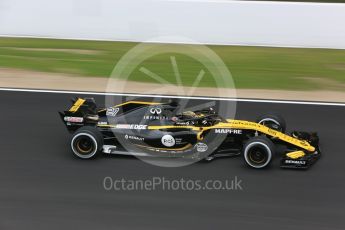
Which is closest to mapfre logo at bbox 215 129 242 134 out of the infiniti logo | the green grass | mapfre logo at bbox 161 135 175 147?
mapfre logo at bbox 161 135 175 147

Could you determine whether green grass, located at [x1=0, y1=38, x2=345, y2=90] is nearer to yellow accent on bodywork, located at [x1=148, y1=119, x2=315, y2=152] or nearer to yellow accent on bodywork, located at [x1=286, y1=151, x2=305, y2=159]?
yellow accent on bodywork, located at [x1=148, y1=119, x2=315, y2=152]

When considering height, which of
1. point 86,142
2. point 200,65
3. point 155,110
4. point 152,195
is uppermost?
point 200,65

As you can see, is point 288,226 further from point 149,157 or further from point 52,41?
point 52,41

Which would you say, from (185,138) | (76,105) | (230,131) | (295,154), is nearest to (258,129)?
(230,131)

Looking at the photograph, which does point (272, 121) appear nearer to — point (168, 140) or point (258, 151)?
point (258, 151)

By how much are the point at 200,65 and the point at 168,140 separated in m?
6.98

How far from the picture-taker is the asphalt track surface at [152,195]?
630 centimetres

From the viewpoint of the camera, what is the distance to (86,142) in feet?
26.1

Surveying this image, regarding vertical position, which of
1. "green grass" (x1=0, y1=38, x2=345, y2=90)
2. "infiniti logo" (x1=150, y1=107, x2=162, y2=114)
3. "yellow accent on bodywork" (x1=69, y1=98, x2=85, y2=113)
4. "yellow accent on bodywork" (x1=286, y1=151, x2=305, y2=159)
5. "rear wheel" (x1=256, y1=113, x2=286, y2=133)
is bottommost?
"yellow accent on bodywork" (x1=286, y1=151, x2=305, y2=159)

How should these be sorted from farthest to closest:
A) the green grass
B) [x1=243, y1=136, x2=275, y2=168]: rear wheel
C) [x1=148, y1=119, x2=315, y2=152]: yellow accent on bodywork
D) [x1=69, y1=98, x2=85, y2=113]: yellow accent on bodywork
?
the green grass
[x1=69, y1=98, x2=85, y2=113]: yellow accent on bodywork
[x1=148, y1=119, x2=315, y2=152]: yellow accent on bodywork
[x1=243, y1=136, x2=275, y2=168]: rear wheel

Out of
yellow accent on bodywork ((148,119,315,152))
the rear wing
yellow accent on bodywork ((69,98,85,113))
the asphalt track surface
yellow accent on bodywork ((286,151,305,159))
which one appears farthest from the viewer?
yellow accent on bodywork ((69,98,85,113))

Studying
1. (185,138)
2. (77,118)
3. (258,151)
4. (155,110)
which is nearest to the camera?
(258,151)

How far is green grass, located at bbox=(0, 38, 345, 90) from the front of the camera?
42.9 ft

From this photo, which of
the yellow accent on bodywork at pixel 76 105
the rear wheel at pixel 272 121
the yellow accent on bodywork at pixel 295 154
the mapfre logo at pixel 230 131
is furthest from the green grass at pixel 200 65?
the yellow accent on bodywork at pixel 295 154
